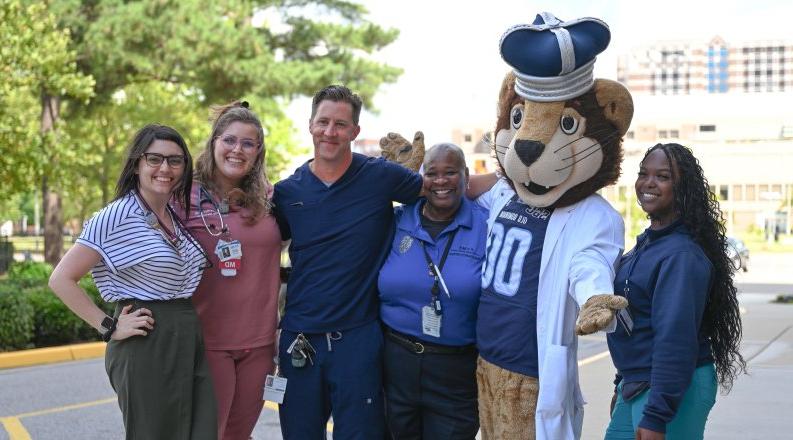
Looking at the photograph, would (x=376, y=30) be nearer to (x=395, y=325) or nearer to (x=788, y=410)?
(x=788, y=410)

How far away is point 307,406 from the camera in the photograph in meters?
4.09

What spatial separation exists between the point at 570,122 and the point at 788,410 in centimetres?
513

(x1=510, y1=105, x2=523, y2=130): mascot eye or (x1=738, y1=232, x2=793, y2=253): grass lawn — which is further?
(x1=738, y1=232, x2=793, y2=253): grass lawn

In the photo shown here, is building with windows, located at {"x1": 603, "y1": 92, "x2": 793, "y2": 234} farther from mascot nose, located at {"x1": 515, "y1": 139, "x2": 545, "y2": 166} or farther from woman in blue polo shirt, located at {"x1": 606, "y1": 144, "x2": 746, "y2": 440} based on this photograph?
woman in blue polo shirt, located at {"x1": 606, "y1": 144, "x2": 746, "y2": 440}

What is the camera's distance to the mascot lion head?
3.73 metres

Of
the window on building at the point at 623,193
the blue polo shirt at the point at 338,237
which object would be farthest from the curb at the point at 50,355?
the window on building at the point at 623,193

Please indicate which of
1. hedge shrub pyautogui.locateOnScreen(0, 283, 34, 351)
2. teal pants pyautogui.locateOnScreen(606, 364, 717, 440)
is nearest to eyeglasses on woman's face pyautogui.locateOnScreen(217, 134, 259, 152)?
teal pants pyautogui.locateOnScreen(606, 364, 717, 440)

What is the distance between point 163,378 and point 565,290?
5.42ft

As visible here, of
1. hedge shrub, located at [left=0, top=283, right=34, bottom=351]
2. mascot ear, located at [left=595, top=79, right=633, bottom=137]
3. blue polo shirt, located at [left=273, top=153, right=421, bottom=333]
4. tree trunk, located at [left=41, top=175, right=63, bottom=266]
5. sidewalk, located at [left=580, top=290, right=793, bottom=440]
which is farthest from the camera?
tree trunk, located at [left=41, top=175, right=63, bottom=266]

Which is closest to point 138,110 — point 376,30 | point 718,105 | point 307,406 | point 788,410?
point 376,30

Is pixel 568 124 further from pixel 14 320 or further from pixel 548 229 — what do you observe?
pixel 14 320

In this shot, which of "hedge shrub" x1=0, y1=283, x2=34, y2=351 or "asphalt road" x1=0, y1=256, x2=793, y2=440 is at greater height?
"hedge shrub" x1=0, y1=283, x2=34, y2=351

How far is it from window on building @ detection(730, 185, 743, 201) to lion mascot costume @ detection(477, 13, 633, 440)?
84.7 meters

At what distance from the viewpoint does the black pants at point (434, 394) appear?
3959 millimetres
